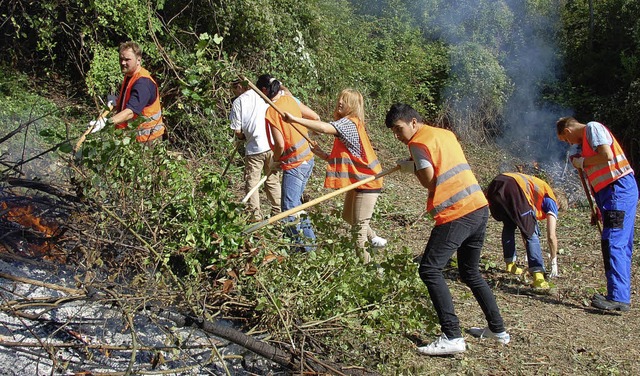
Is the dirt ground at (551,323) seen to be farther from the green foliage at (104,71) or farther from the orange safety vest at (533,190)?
the green foliage at (104,71)

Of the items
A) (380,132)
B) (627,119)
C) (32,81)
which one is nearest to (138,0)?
(32,81)

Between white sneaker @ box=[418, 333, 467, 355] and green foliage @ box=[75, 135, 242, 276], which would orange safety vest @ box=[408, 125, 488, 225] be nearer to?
white sneaker @ box=[418, 333, 467, 355]

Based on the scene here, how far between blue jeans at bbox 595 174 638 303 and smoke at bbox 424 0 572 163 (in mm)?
7109

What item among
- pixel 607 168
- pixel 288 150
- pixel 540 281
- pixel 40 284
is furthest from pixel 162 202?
pixel 607 168

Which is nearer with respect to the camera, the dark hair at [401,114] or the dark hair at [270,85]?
the dark hair at [401,114]

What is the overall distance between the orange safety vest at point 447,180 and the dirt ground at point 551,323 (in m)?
0.55

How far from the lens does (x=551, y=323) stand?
5.52 metres

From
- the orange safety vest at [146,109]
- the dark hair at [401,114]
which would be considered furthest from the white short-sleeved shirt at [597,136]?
the orange safety vest at [146,109]

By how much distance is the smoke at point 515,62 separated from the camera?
13.4m

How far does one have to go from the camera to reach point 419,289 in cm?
459

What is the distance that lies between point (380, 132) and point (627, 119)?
426cm

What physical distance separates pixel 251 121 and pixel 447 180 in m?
2.69

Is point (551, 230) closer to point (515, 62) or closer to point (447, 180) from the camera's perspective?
point (447, 180)

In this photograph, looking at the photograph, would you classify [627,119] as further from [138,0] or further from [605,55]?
[138,0]
